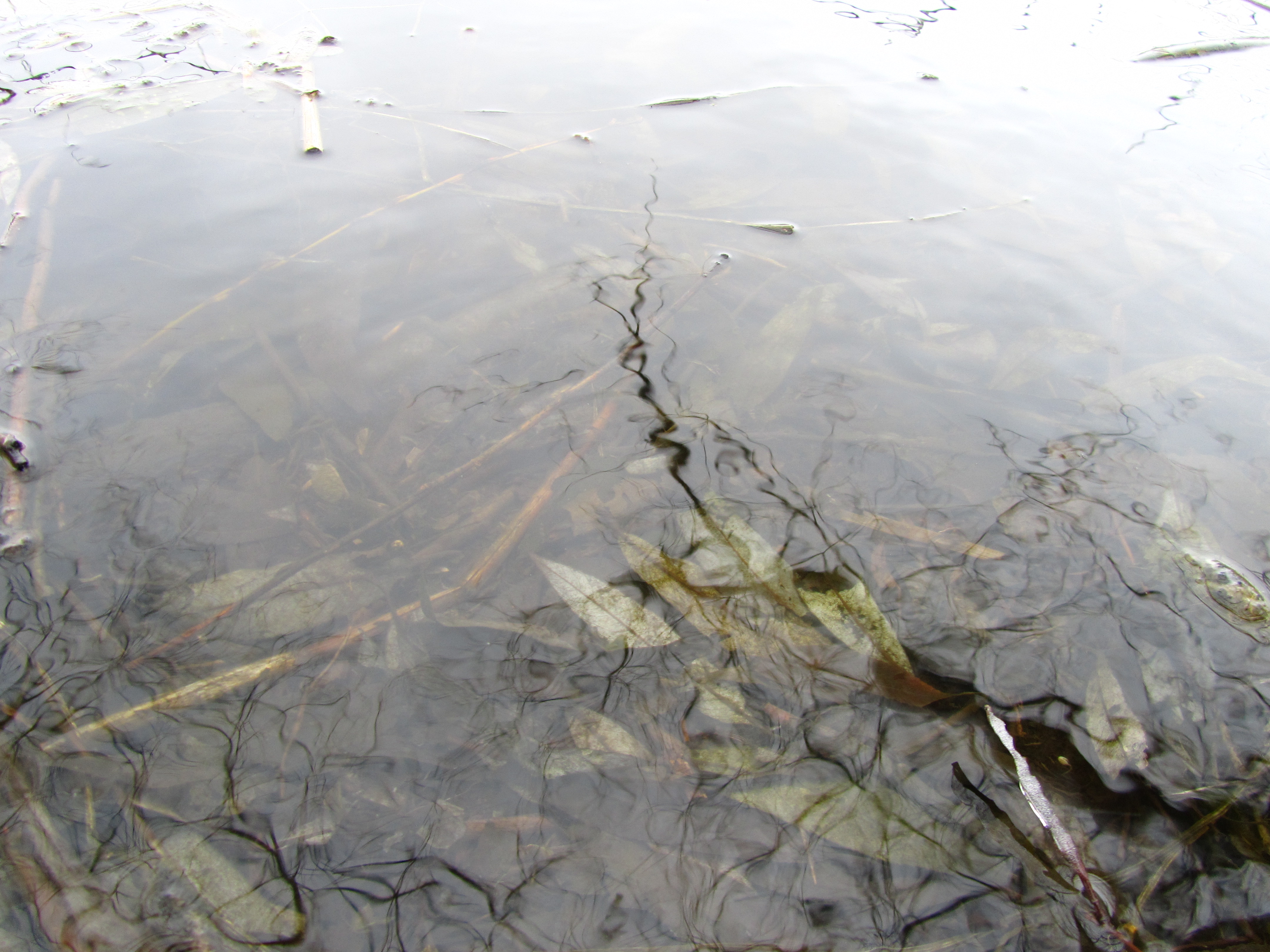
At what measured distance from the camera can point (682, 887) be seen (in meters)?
1.35

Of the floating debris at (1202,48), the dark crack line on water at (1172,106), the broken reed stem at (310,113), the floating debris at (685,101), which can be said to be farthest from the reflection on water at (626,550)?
the floating debris at (1202,48)

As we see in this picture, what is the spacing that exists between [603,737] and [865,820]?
568 mm

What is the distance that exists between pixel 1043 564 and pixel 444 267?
217 cm

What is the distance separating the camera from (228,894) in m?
1.32

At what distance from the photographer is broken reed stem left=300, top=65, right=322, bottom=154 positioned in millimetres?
3135

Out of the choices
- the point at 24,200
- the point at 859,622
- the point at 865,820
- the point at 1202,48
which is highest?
the point at 1202,48

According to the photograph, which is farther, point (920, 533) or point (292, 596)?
point (920, 533)

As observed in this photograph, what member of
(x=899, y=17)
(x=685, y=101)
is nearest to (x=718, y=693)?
(x=685, y=101)

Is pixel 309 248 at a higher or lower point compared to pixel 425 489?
higher

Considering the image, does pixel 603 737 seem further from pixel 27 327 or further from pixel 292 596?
pixel 27 327

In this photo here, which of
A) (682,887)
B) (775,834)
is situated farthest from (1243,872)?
(682,887)

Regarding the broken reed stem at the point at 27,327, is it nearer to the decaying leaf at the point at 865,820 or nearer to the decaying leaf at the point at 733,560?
the decaying leaf at the point at 733,560

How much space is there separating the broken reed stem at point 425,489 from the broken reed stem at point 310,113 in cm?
192

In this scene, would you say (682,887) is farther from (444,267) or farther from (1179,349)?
(1179,349)
